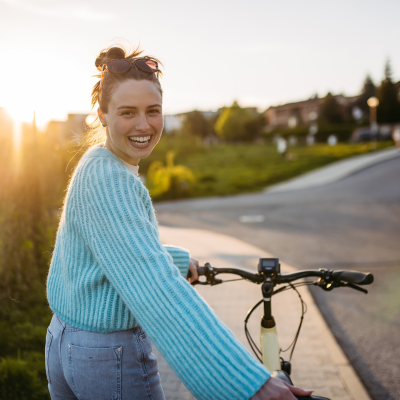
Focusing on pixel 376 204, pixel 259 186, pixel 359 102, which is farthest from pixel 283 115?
pixel 376 204

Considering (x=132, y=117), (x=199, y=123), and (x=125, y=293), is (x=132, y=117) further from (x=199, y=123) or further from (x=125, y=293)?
(x=199, y=123)

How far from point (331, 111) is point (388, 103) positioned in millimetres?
7634

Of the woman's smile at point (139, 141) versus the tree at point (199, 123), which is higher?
the tree at point (199, 123)

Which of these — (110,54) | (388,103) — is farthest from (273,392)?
(388,103)

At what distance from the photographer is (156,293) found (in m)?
1.12

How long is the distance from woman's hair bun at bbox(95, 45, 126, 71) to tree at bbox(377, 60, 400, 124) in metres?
54.6

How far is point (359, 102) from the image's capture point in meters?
59.8

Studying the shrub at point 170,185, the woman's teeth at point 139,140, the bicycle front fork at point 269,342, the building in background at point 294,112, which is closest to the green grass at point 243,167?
the shrub at point 170,185

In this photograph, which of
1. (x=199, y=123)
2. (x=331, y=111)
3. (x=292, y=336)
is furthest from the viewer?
(x=199, y=123)

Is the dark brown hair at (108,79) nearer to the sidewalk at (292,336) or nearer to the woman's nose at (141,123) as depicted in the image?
the woman's nose at (141,123)

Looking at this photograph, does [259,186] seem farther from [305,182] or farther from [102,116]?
[102,116]

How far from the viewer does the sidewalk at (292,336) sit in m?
3.28

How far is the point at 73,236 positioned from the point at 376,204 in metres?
13.0

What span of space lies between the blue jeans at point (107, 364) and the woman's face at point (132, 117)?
600 mm
